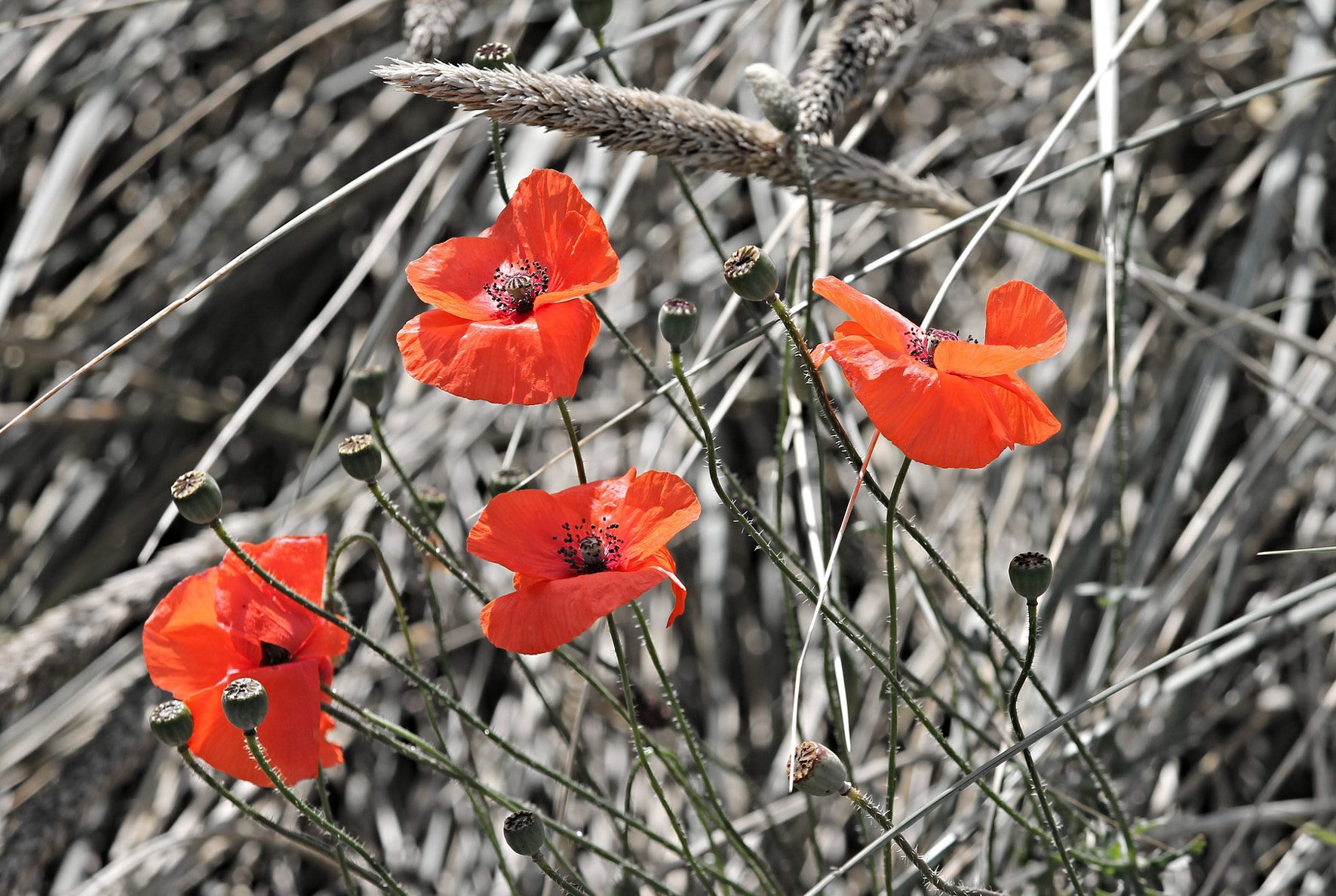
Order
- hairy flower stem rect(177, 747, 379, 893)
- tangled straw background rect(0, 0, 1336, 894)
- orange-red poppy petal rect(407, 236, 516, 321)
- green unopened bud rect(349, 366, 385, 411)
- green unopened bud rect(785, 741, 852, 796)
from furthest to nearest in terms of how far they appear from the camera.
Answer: tangled straw background rect(0, 0, 1336, 894) → green unopened bud rect(349, 366, 385, 411) → orange-red poppy petal rect(407, 236, 516, 321) → hairy flower stem rect(177, 747, 379, 893) → green unopened bud rect(785, 741, 852, 796)

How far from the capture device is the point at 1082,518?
Answer: 1641 millimetres

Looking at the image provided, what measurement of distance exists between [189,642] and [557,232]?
0.45m

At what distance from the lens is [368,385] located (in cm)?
111

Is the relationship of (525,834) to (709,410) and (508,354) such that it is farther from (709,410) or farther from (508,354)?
(709,410)

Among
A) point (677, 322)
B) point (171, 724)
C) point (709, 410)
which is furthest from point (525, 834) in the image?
point (709, 410)

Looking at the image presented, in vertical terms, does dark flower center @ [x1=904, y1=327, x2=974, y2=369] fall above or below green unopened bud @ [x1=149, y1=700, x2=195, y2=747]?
above

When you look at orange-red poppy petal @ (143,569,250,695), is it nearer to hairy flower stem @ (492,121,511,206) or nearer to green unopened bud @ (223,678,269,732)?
green unopened bud @ (223,678,269,732)

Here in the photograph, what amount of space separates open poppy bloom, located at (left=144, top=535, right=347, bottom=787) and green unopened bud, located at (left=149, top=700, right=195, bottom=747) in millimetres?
75

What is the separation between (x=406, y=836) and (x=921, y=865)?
1.12 m

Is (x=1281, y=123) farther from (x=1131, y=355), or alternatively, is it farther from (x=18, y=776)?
(x=18, y=776)

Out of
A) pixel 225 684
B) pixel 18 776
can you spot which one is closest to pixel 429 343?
pixel 225 684

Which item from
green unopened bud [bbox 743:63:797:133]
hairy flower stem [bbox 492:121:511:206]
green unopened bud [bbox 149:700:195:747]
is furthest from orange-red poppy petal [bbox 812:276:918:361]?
green unopened bud [bbox 149:700:195:747]

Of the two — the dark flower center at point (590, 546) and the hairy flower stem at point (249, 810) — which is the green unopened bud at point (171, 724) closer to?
the hairy flower stem at point (249, 810)

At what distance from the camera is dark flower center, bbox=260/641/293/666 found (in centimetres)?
100
